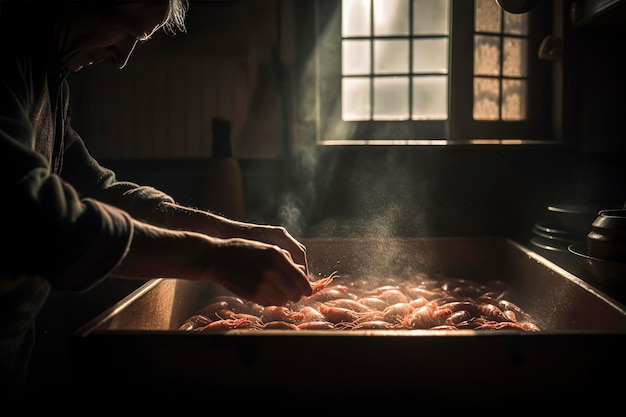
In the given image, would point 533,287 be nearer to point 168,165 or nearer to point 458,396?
point 458,396

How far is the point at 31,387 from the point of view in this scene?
287 centimetres

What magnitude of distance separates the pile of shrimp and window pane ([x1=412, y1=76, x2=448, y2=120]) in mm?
2026

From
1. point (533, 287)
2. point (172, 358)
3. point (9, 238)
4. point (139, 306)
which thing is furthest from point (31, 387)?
point (533, 287)

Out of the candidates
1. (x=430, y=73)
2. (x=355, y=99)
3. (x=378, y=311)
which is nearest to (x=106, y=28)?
(x=378, y=311)

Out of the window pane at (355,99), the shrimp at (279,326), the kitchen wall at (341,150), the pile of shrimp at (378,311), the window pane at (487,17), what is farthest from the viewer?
the window pane at (355,99)

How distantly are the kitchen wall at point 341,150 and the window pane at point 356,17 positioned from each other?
57 centimetres

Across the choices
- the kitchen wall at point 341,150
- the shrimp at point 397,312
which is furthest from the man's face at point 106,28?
the kitchen wall at point 341,150

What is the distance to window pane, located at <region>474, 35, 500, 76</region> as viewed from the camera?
4.33 metres

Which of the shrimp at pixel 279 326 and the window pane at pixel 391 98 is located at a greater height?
the window pane at pixel 391 98

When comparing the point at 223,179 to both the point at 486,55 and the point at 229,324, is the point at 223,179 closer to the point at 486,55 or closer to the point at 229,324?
the point at 229,324

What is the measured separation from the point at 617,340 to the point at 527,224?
2.86 m

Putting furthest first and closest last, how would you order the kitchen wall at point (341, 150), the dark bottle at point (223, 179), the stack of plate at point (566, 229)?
the kitchen wall at point (341, 150)
the dark bottle at point (223, 179)
the stack of plate at point (566, 229)

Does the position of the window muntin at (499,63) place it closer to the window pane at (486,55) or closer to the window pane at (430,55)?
the window pane at (486,55)

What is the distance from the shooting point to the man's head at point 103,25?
69.9 inches
